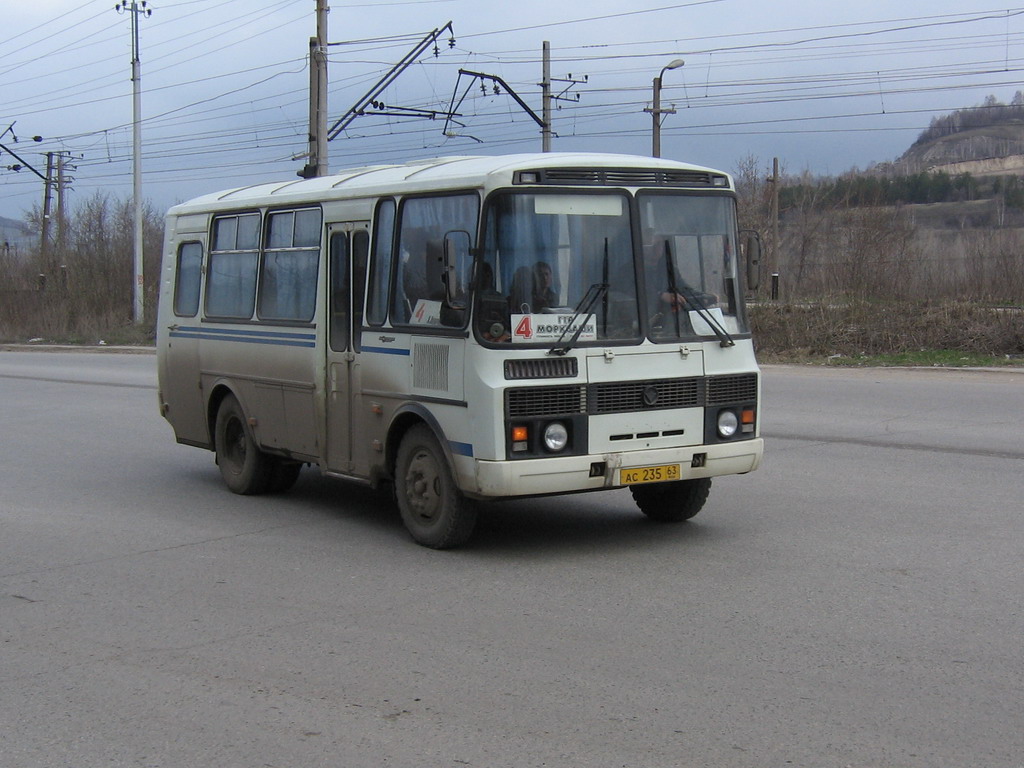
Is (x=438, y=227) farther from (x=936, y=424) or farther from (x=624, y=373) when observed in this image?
(x=936, y=424)

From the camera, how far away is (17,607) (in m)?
7.32

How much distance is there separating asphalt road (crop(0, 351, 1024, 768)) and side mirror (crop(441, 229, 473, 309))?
1690 mm

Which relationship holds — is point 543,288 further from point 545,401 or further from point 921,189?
point 921,189

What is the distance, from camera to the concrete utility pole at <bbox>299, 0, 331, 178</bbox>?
95.1ft

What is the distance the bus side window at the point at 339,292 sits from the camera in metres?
9.38

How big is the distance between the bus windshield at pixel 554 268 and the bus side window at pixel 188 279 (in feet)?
15.0

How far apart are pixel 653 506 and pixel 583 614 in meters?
2.68

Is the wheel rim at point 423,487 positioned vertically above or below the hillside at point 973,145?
below

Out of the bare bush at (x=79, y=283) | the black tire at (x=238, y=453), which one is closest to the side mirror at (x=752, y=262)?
the black tire at (x=238, y=453)

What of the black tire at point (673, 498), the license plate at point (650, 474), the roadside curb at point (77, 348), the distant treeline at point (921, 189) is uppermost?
the distant treeline at point (921, 189)

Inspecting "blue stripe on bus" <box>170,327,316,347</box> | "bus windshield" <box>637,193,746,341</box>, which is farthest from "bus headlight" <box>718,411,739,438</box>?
"blue stripe on bus" <box>170,327,316,347</box>

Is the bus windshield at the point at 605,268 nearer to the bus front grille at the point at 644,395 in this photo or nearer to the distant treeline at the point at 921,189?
the bus front grille at the point at 644,395

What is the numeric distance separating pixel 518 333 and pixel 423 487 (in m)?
1.36

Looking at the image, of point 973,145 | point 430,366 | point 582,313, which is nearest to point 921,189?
point 973,145
